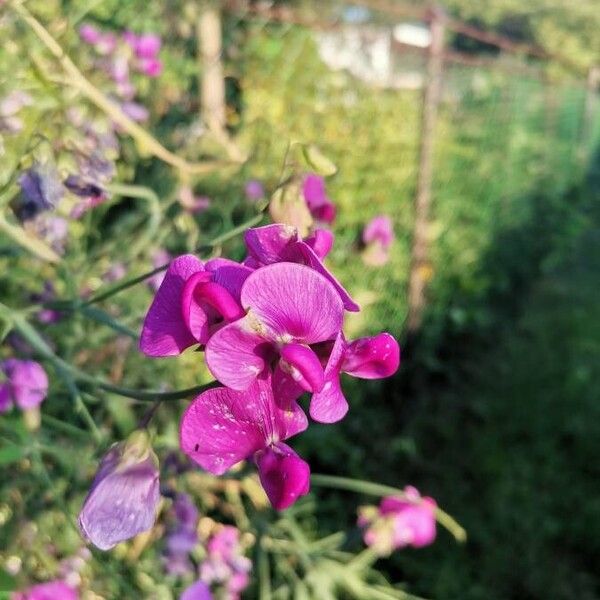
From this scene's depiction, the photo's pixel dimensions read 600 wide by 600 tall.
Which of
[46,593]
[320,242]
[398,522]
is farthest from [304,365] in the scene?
[398,522]

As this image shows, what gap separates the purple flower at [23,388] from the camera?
1118 millimetres

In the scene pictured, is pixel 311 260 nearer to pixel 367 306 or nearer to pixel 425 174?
pixel 367 306

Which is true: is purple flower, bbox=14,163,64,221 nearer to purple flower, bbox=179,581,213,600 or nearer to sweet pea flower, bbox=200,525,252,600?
purple flower, bbox=179,581,213,600

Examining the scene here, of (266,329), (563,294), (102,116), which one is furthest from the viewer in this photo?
(563,294)

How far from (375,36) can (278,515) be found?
210 centimetres

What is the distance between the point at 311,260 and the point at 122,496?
227mm

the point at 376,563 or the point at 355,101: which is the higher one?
the point at 355,101

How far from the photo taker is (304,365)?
52cm

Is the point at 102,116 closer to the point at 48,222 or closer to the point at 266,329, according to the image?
the point at 48,222

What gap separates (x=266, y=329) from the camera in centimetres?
54

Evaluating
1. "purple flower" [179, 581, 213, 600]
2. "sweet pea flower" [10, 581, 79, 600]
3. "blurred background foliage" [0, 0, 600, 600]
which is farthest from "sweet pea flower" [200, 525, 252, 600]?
"purple flower" [179, 581, 213, 600]

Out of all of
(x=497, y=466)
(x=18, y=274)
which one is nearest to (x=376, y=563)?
(x=497, y=466)

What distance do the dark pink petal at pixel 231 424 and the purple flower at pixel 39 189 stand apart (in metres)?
0.46

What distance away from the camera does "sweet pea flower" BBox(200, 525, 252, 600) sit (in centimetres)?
150
